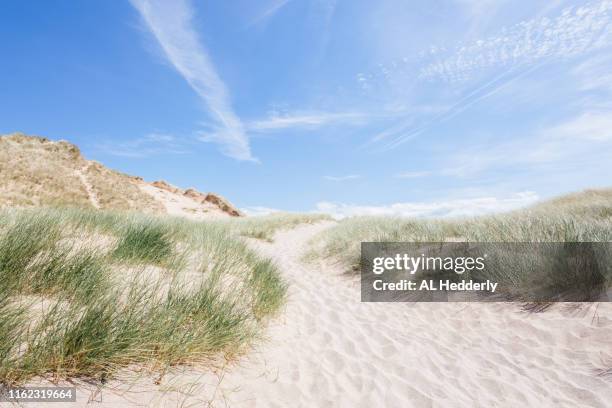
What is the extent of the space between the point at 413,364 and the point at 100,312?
10.2 ft

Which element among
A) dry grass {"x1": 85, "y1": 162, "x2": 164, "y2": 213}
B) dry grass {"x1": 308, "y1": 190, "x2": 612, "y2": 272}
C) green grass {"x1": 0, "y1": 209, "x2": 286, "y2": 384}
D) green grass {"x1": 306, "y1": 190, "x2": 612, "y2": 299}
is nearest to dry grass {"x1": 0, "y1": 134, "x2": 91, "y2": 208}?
dry grass {"x1": 85, "y1": 162, "x2": 164, "y2": 213}

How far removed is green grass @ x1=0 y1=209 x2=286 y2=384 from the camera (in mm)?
2109

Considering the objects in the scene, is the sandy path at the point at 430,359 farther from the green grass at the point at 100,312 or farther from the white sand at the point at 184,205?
the white sand at the point at 184,205

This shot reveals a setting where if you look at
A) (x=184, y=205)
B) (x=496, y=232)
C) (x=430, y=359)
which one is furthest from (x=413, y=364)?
(x=184, y=205)

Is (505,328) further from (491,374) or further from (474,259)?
(474,259)

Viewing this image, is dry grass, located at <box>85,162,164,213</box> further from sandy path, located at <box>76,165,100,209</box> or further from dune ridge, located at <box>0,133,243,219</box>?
sandy path, located at <box>76,165,100,209</box>

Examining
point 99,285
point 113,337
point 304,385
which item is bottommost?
point 304,385

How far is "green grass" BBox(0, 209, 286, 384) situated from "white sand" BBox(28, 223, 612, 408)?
0.21 m

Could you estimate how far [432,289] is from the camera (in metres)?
5.91

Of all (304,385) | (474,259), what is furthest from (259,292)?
(474,259)

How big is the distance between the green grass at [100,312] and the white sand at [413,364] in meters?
0.21

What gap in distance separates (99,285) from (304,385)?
2143 millimetres

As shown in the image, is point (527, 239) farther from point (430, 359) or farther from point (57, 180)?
point (57, 180)

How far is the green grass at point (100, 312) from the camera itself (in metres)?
2.11
